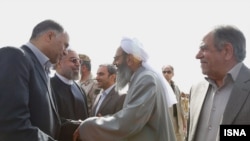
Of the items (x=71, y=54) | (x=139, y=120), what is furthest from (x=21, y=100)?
(x=71, y=54)

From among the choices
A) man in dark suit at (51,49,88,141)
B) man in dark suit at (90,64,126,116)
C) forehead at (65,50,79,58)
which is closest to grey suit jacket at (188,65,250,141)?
man in dark suit at (51,49,88,141)

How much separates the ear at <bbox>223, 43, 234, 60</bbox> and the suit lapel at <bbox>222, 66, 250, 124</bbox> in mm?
266

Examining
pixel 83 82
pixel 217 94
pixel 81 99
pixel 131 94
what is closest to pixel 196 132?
pixel 217 94

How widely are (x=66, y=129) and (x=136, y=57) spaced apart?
118 centimetres

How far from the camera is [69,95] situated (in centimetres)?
551

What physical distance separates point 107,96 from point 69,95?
0.91 meters

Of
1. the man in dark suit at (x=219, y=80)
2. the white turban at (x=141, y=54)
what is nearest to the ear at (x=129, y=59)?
the white turban at (x=141, y=54)

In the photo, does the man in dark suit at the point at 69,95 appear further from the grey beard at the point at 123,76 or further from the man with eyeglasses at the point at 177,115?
the man with eyeglasses at the point at 177,115

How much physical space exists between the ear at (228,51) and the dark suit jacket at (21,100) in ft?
5.44

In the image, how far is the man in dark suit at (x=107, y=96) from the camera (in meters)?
5.97

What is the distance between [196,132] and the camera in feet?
12.7

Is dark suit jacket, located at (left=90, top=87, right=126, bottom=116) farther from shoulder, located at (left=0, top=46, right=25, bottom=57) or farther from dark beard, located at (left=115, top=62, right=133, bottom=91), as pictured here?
shoulder, located at (left=0, top=46, right=25, bottom=57)

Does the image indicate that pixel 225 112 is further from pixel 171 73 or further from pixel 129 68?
pixel 171 73

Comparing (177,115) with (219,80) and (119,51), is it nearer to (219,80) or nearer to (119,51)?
(119,51)
